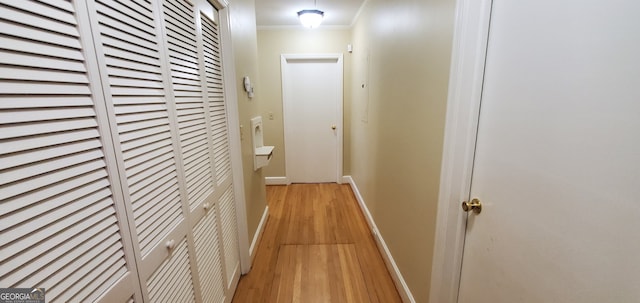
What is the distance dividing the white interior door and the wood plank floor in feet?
3.37

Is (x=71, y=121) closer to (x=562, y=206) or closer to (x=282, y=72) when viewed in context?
(x=562, y=206)

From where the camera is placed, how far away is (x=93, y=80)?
60 centimetres

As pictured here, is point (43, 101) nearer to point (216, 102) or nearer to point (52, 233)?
point (52, 233)

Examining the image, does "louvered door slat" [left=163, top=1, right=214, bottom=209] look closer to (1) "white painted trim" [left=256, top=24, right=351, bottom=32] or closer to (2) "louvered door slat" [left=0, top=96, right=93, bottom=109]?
(2) "louvered door slat" [left=0, top=96, right=93, bottom=109]

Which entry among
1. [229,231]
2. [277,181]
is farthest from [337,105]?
[229,231]

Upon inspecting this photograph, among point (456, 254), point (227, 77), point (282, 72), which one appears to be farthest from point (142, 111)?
point (282, 72)

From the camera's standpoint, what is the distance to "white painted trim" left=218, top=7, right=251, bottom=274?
63.2 inches

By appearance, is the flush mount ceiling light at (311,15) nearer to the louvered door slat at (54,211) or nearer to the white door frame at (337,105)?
the white door frame at (337,105)

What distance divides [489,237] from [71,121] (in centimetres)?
135

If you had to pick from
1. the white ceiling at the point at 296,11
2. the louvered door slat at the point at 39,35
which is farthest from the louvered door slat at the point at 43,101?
the white ceiling at the point at 296,11

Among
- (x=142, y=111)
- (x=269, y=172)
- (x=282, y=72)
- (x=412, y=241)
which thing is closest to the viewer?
(x=142, y=111)

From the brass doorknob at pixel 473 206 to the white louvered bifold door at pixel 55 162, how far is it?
1.23 m

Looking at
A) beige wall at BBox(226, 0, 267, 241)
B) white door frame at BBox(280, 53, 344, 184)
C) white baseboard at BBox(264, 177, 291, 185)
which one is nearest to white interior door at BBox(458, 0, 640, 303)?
beige wall at BBox(226, 0, 267, 241)

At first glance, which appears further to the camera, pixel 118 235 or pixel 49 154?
pixel 118 235
